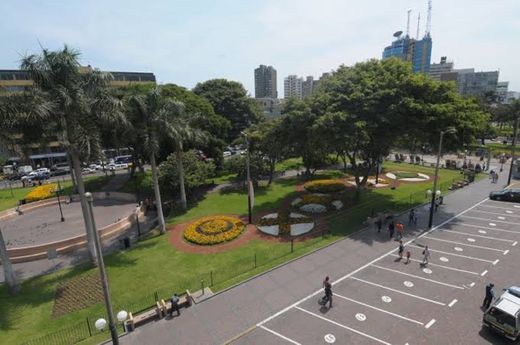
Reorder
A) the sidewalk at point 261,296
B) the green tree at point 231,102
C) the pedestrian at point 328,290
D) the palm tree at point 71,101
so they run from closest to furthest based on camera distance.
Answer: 1. the sidewalk at point 261,296
2. the pedestrian at point 328,290
3. the palm tree at point 71,101
4. the green tree at point 231,102

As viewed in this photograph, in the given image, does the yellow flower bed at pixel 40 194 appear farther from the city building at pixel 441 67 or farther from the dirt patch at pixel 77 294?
the city building at pixel 441 67

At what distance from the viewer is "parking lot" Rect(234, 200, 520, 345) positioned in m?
13.8

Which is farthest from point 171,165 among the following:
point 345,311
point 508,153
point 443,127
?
point 508,153

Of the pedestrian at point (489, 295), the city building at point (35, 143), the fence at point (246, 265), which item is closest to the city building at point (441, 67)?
the city building at point (35, 143)

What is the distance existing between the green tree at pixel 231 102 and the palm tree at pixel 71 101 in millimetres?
49731

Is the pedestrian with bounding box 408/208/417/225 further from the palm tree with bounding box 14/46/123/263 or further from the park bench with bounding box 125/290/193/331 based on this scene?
the palm tree with bounding box 14/46/123/263

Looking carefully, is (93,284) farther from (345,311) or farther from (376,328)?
(376,328)

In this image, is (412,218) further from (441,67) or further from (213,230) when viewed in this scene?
(441,67)

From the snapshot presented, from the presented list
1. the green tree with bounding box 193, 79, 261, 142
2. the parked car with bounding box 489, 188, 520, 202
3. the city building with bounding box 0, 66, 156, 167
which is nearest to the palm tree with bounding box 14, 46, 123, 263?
the city building with bounding box 0, 66, 156, 167

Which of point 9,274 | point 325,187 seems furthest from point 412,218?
point 9,274

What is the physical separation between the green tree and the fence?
149 ft

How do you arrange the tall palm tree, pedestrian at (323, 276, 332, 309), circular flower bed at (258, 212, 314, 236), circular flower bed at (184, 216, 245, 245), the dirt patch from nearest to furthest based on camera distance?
1. pedestrian at (323, 276, 332, 309)
2. the dirt patch
3. the tall palm tree
4. circular flower bed at (184, 216, 245, 245)
5. circular flower bed at (258, 212, 314, 236)

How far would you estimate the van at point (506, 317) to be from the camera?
41.2 feet

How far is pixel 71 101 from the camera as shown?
62.0 ft
